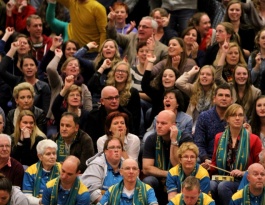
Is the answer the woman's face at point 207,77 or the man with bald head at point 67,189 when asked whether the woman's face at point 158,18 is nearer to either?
the woman's face at point 207,77

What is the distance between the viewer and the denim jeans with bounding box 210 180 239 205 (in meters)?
13.8

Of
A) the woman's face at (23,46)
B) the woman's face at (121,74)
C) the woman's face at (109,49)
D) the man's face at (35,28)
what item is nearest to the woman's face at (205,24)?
the woman's face at (109,49)

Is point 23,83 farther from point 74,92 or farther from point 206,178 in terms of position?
point 206,178

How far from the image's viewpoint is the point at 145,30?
16.6 m

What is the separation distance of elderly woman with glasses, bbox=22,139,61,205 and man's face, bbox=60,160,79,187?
0.39 meters

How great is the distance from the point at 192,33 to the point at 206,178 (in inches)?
131

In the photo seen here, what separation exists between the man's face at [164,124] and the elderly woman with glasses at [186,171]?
1.87 feet

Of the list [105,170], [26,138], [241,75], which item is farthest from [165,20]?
[105,170]

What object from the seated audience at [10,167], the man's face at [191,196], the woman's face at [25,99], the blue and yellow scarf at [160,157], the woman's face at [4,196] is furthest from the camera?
the woman's face at [25,99]

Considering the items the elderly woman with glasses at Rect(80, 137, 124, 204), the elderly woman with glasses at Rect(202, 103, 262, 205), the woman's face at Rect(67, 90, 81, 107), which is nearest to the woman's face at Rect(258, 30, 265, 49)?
the elderly woman with glasses at Rect(202, 103, 262, 205)

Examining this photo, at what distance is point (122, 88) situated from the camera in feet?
50.7

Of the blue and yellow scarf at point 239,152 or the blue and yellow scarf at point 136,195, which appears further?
the blue and yellow scarf at point 239,152

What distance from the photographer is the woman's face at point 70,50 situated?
16672mm

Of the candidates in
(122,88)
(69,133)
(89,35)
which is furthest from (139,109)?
(89,35)
